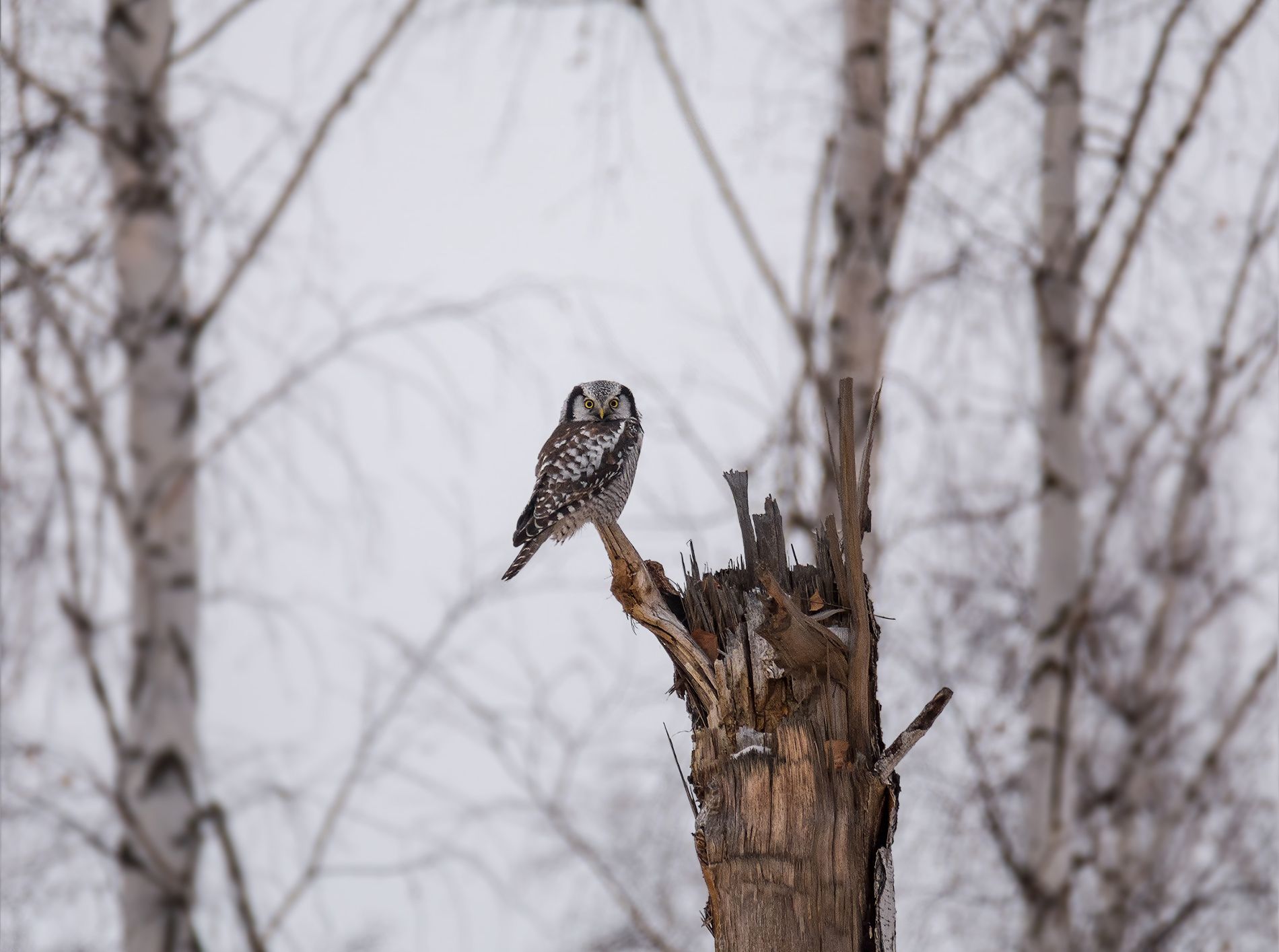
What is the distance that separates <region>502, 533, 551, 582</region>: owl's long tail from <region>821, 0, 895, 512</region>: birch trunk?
4.92 feet

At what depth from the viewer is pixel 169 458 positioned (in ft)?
16.3

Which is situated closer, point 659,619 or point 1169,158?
point 659,619

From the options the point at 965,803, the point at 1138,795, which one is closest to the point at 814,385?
the point at 965,803

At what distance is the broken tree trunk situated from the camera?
9.06ft

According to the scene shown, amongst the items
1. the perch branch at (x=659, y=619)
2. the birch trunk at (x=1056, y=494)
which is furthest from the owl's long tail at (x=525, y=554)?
the birch trunk at (x=1056, y=494)

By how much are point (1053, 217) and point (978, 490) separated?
71.9 inches

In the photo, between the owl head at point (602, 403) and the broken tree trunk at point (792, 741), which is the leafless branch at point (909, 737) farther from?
the owl head at point (602, 403)

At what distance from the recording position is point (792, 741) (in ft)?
9.34

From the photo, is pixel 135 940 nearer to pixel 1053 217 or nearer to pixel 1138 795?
pixel 1053 217

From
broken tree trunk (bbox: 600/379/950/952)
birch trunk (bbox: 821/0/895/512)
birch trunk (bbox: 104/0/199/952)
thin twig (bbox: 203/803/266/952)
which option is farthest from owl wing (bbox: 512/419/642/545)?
thin twig (bbox: 203/803/266/952)

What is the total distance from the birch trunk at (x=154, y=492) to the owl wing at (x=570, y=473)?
153 centimetres

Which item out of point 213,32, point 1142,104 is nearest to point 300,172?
point 213,32

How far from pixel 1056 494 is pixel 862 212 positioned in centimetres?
159

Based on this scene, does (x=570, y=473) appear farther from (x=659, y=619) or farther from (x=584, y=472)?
(x=659, y=619)
